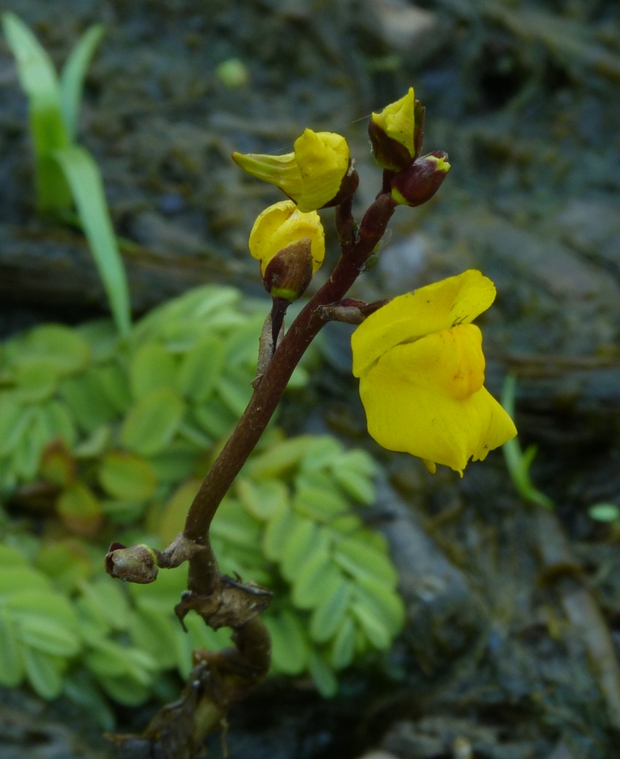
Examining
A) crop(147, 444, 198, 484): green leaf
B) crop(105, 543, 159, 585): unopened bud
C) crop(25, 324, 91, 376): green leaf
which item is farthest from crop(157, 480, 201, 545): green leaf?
crop(105, 543, 159, 585): unopened bud

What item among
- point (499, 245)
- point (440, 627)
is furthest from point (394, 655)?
point (499, 245)

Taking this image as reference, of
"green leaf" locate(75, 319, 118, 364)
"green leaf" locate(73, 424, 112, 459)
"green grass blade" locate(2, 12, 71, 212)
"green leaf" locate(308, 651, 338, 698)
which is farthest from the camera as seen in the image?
"green grass blade" locate(2, 12, 71, 212)

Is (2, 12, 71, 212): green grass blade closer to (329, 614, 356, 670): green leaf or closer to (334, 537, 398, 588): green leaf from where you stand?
(334, 537, 398, 588): green leaf

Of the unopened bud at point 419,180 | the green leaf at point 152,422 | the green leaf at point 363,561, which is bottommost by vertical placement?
the green leaf at point 363,561

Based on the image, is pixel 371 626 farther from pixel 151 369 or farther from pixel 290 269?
pixel 290 269

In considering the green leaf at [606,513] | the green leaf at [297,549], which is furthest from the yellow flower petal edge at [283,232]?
the green leaf at [606,513]

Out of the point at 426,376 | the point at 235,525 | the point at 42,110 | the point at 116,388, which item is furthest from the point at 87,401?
the point at 426,376

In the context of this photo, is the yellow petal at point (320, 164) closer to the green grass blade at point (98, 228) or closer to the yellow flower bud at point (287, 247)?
the yellow flower bud at point (287, 247)
